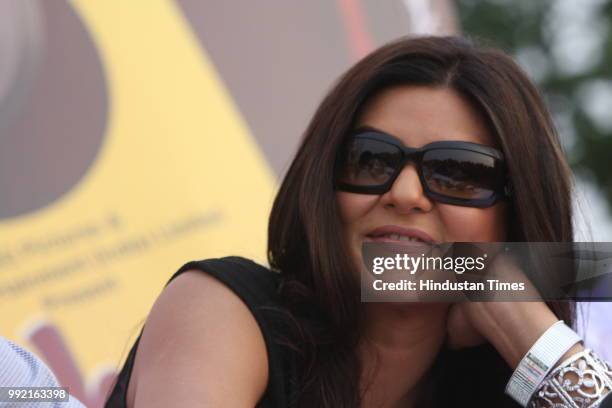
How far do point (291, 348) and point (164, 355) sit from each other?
0.23 m

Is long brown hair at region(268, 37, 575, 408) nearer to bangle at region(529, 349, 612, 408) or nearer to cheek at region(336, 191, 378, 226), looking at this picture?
cheek at region(336, 191, 378, 226)

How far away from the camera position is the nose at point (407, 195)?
147 cm

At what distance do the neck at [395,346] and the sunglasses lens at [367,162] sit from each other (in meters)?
0.22

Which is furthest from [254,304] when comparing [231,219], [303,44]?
[303,44]

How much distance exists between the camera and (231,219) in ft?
7.85

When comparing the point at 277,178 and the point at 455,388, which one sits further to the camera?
the point at 277,178

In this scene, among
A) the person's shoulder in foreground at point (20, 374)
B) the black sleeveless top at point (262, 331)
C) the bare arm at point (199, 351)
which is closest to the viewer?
the person's shoulder in foreground at point (20, 374)

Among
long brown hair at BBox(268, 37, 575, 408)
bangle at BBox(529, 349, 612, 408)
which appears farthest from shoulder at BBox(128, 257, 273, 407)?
bangle at BBox(529, 349, 612, 408)

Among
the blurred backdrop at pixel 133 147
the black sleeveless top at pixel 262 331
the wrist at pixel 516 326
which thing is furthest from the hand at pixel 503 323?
the black sleeveless top at pixel 262 331

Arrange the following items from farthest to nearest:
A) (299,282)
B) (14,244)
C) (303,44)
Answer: (303,44), (14,244), (299,282)

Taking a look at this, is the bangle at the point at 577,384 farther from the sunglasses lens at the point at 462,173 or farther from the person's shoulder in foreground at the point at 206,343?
the person's shoulder in foreground at the point at 206,343

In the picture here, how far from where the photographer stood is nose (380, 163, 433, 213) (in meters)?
1.47

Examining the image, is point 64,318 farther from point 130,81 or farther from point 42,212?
point 130,81

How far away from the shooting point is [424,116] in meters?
1.54
